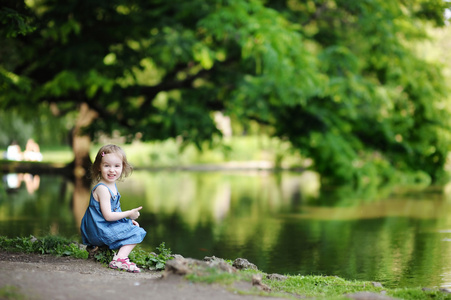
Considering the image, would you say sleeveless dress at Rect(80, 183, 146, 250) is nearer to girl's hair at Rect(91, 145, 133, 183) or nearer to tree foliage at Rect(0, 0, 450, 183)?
girl's hair at Rect(91, 145, 133, 183)

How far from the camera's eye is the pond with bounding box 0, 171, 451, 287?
9.06m

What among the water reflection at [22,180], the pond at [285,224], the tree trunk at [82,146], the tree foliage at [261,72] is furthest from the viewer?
the tree trunk at [82,146]

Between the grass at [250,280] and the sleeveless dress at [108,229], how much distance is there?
0.37 m

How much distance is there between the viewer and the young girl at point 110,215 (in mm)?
6723

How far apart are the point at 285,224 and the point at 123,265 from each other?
23.2 ft

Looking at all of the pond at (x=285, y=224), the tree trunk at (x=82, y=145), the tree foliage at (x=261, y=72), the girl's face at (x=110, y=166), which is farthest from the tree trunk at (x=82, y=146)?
the girl's face at (x=110, y=166)

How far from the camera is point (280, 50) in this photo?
56.9 ft

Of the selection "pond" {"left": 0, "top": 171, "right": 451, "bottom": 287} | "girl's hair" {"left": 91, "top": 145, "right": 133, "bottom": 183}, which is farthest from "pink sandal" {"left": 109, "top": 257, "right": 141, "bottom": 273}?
"pond" {"left": 0, "top": 171, "right": 451, "bottom": 287}

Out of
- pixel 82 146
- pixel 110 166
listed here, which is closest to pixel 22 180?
pixel 82 146

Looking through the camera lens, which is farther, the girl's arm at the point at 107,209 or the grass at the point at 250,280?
the girl's arm at the point at 107,209

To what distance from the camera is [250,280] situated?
577cm

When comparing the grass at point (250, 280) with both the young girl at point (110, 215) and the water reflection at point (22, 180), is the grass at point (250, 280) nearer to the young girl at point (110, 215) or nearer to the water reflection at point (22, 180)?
the young girl at point (110, 215)

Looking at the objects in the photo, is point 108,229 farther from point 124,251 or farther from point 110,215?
point 124,251

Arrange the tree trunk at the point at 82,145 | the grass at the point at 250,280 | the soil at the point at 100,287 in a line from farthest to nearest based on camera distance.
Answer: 1. the tree trunk at the point at 82,145
2. the grass at the point at 250,280
3. the soil at the point at 100,287
